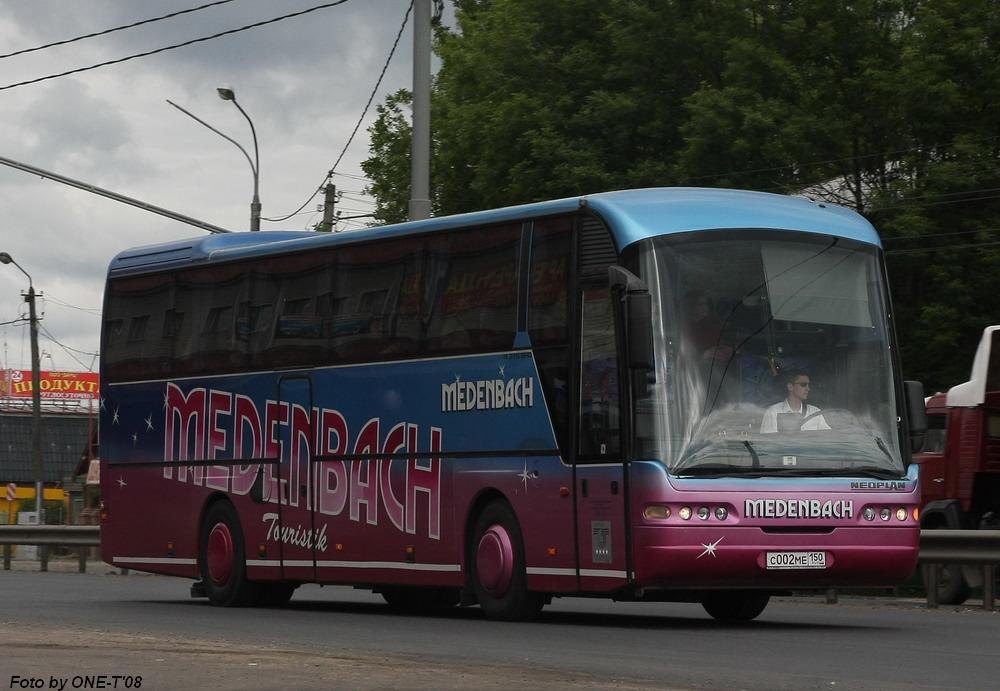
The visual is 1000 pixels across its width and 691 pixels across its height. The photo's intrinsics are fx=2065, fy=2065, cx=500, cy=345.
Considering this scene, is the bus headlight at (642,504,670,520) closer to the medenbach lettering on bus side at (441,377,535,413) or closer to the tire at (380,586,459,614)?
the medenbach lettering on bus side at (441,377,535,413)

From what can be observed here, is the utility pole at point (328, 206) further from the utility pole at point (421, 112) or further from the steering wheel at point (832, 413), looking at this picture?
the steering wheel at point (832, 413)

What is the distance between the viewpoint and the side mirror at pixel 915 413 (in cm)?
1583

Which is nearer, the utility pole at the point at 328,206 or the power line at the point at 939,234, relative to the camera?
the power line at the point at 939,234

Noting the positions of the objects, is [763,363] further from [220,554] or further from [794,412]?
[220,554]

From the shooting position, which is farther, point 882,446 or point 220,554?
point 220,554

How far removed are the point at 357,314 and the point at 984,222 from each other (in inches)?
627

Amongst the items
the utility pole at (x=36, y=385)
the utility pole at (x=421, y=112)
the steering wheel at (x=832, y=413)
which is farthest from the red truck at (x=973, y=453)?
the utility pole at (x=36, y=385)

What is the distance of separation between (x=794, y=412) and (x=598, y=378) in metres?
1.46

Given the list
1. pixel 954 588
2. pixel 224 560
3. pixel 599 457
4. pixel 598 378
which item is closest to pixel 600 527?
pixel 599 457

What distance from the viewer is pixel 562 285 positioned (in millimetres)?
15797

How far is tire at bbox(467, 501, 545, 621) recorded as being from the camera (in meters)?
16.1

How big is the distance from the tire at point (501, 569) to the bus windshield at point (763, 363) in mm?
1884

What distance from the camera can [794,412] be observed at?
15.1 meters

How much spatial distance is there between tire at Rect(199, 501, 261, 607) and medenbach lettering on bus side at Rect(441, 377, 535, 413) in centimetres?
385
